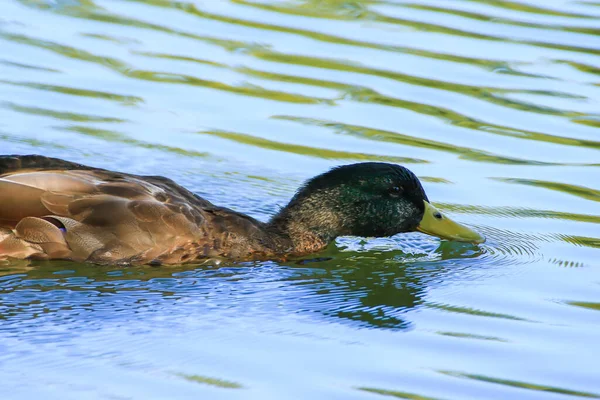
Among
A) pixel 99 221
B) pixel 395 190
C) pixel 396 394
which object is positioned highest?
pixel 395 190

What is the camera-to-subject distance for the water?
7.08 m

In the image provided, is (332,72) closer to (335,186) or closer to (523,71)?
(523,71)

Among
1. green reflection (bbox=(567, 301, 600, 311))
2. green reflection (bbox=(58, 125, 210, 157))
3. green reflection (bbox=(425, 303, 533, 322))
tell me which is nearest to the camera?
green reflection (bbox=(425, 303, 533, 322))

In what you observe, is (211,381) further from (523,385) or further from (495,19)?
(495,19)

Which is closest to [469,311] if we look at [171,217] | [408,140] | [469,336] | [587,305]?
[469,336]

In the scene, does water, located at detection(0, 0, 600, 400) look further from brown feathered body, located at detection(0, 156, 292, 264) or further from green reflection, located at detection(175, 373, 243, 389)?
brown feathered body, located at detection(0, 156, 292, 264)

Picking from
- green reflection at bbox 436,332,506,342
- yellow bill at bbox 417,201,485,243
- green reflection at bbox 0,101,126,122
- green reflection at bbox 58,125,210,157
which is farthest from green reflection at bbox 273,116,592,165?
green reflection at bbox 436,332,506,342

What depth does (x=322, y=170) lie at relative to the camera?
1131cm

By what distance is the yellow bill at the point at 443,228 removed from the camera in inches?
381

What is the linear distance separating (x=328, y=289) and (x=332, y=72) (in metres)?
5.12

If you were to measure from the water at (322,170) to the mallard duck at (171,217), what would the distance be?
15 centimetres

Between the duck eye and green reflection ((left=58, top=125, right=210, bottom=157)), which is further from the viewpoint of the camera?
green reflection ((left=58, top=125, right=210, bottom=157))

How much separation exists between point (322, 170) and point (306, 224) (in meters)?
1.74

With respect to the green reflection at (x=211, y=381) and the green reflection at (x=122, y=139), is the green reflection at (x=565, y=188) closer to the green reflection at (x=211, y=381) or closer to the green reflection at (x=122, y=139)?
the green reflection at (x=122, y=139)
